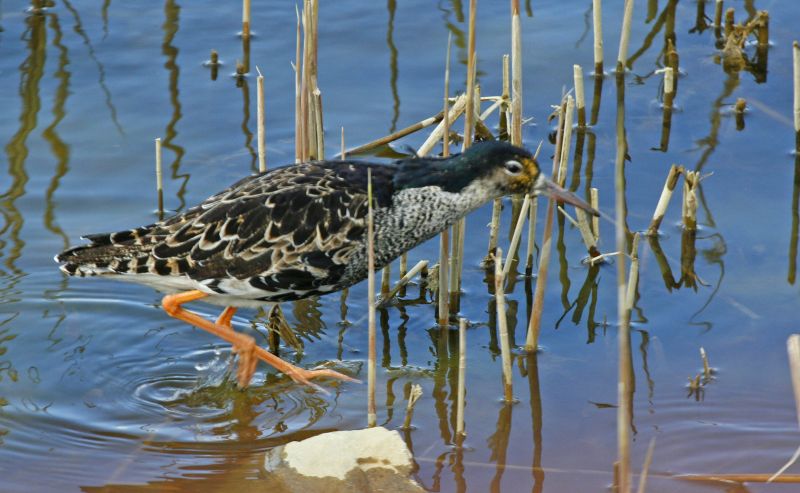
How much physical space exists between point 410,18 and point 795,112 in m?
3.96

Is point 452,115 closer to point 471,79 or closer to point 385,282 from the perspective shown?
point 471,79

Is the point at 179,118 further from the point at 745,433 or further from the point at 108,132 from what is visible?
the point at 745,433

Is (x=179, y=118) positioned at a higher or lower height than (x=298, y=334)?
higher

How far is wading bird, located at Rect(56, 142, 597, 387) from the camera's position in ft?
Answer: 24.3

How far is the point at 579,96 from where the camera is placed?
32.4ft

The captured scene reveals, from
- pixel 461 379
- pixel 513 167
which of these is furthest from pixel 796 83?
pixel 461 379

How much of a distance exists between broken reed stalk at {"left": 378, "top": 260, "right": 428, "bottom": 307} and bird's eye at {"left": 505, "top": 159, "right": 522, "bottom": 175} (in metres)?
1.27

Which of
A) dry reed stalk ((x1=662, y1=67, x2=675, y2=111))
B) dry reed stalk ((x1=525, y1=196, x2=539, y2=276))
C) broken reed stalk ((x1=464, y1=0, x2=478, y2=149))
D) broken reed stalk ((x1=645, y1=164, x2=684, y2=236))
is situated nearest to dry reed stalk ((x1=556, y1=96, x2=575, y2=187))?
dry reed stalk ((x1=525, y1=196, x2=539, y2=276))

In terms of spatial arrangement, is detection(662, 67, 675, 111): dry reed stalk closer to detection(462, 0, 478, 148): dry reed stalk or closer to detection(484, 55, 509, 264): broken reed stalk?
detection(484, 55, 509, 264): broken reed stalk

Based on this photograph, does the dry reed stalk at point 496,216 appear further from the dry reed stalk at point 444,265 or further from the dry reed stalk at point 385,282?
the dry reed stalk at point 385,282

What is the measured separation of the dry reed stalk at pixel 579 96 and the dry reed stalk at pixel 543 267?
1685 mm

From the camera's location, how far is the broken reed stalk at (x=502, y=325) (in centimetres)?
663

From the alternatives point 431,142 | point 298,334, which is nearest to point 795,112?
point 431,142

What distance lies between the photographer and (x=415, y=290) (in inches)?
350
